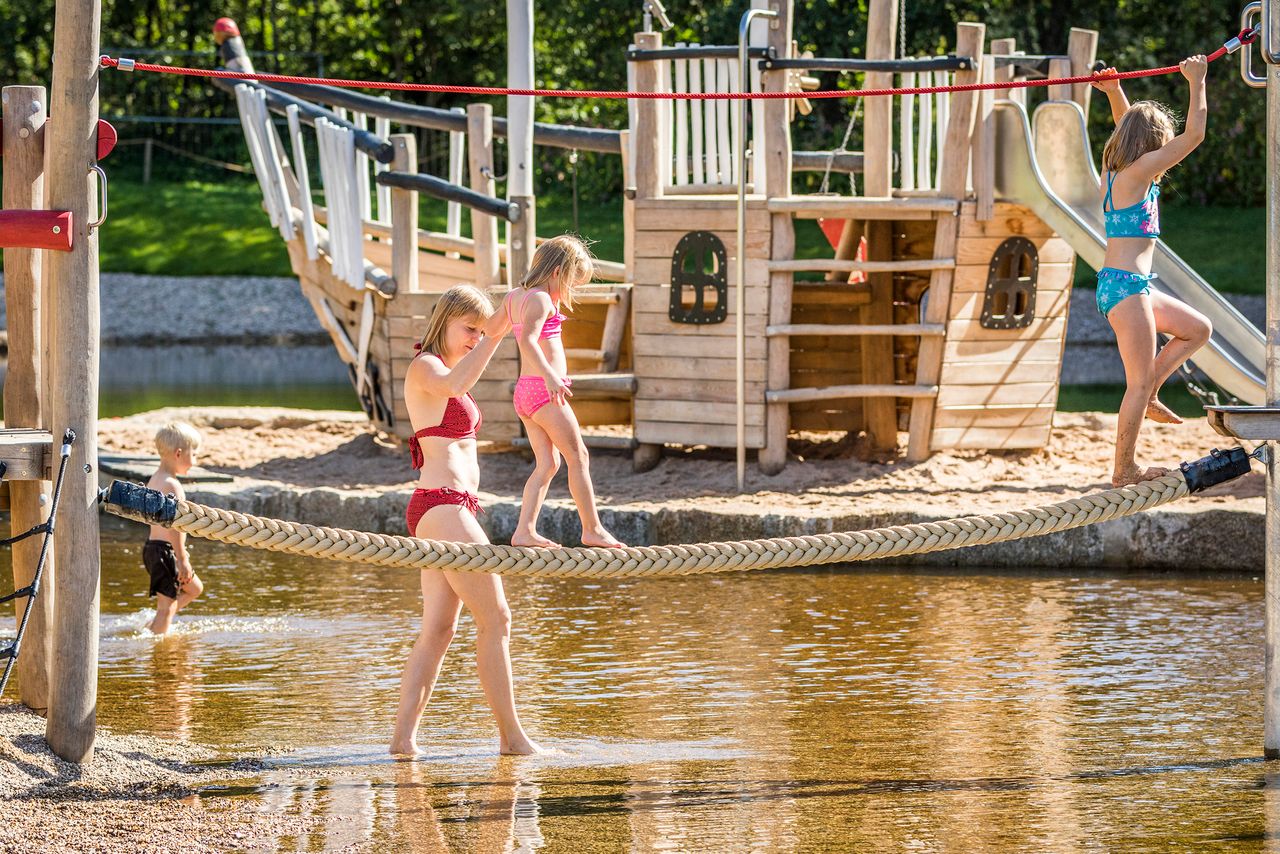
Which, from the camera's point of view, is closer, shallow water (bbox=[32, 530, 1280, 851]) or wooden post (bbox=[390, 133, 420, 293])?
shallow water (bbox=[32, 530, 1280, 851])

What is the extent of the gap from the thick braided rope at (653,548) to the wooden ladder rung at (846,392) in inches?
241

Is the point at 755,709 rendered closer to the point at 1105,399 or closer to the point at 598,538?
the point at 598,538

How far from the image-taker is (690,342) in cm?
1249

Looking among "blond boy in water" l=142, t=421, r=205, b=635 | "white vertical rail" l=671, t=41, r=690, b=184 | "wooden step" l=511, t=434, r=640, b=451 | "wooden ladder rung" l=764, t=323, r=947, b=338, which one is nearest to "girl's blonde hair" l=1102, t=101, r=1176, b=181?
"blond boy in water" l=142, t=421, r=205, b=635

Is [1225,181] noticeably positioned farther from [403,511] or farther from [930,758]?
[930,758]

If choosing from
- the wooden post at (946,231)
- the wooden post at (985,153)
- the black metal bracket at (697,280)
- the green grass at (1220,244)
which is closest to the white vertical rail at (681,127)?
the black metal bracket at (697,280)

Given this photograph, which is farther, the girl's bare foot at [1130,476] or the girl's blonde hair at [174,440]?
the girl's blonde hair at [174,440]

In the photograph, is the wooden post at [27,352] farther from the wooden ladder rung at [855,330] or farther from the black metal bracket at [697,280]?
the wooden ladder rung at [855,330]

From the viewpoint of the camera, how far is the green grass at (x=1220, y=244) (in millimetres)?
29578

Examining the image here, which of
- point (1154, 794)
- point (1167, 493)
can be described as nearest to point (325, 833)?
point (1154, 794)

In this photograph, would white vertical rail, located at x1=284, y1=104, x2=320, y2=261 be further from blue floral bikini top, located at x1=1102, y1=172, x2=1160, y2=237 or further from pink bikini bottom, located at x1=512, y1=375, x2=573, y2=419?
blue floral bikini top, located at x1=1102, y1=172, x2=1160, y2=237

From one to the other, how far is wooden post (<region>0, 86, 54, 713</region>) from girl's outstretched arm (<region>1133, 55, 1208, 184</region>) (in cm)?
403

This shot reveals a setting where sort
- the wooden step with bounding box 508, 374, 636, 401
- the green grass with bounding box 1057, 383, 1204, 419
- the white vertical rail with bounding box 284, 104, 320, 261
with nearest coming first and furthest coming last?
the wooden step with bounding box 508, 374, 636, 401 → the white vertical rail with bounding box 284, 104, 320, 261 → the green grass with bounding box 1057, 383, 1204, 419

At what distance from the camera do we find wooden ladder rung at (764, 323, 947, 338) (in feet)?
39.7
